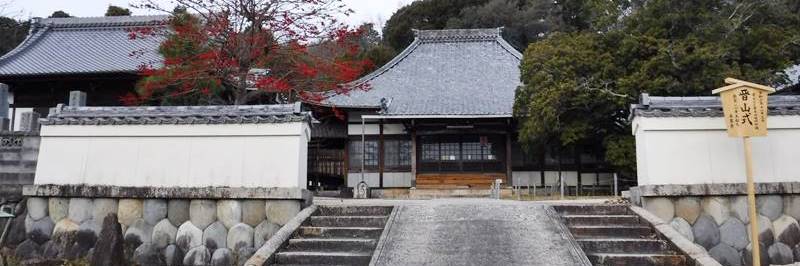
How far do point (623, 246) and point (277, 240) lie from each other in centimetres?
411

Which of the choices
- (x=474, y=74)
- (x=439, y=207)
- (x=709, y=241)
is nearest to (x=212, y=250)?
(x=439, y=207)

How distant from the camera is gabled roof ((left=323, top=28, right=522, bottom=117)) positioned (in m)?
20.6

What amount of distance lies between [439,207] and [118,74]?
13.9m

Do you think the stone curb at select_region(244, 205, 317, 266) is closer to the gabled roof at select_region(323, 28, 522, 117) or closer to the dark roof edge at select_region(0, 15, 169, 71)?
the gabled roof at select_region(323, 28, 522, 117)

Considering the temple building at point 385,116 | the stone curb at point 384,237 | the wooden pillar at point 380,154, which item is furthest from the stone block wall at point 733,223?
the wooden pillar at point 380,154

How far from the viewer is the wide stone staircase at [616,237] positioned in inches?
269

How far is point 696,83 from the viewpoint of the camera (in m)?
15.1

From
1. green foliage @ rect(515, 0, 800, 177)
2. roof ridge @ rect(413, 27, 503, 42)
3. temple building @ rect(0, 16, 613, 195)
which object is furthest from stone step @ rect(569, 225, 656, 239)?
roof ridge @ rect(413, 27, 503, 42)

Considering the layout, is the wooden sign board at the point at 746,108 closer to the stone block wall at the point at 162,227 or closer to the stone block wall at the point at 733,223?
the stone block wall at the point at 733,223

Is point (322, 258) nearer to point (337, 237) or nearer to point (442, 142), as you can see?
point (337, 237)

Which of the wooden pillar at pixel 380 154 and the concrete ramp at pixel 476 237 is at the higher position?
the wooden pillar at pixel 380 154

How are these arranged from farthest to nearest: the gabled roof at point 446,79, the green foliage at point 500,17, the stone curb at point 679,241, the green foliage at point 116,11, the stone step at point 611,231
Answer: the green foliage at point 500,17 → the green foliage at point 116,11 → the gabled roof at point 446,79 → the stone step at point 611,231 → the stone curb at point 679,241

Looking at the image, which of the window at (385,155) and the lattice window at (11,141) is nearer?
the lattice window at (11,141)

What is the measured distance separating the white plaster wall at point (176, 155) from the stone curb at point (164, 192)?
0.46 feet
